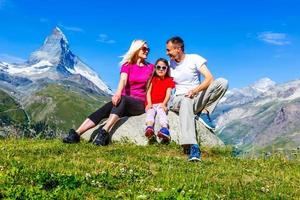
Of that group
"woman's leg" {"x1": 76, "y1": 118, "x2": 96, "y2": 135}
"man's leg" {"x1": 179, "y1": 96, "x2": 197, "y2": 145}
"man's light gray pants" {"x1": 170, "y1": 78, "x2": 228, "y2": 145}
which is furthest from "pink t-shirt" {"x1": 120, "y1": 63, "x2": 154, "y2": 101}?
"man's leg" {"x1": 179, "y1": 96, "x2": 197, "y2": 145}

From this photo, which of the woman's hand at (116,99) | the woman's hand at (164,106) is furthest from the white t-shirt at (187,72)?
the woman's hand at (116,99)

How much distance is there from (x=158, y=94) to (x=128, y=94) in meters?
1.79

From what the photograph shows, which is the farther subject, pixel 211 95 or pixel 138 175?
pixel 211 95

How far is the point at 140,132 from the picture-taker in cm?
2062

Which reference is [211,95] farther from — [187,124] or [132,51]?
Result: [132,51]

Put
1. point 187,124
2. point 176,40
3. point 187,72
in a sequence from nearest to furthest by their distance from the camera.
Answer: point 187,124, point 176,40, point 187,72

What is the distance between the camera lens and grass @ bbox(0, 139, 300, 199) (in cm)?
890

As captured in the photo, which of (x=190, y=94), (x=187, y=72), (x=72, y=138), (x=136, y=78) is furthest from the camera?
(x=136, y=78)

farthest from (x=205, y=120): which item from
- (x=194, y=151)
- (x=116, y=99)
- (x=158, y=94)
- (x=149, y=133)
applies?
(x=194, y=151)

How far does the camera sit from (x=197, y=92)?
17.7 meters

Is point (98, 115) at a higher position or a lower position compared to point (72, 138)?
higher

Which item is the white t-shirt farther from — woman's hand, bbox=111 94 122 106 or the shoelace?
the shoelace

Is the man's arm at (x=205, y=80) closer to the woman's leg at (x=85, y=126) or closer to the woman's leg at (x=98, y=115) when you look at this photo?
the woman's leg at (x=98, y=115)

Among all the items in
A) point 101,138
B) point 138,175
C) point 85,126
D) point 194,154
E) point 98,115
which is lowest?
point 138,175
